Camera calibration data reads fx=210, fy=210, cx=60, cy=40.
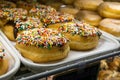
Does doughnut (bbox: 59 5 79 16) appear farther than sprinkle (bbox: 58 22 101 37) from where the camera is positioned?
Yes

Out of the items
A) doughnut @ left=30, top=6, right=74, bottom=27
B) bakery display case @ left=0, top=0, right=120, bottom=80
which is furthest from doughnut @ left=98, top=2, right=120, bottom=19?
doughnut @ left=30, top=6, right=74, bottom=27

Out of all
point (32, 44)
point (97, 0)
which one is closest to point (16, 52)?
point (32, 44)

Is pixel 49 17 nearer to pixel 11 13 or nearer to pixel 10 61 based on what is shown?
pixel 11 13

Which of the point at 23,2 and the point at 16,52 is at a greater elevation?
the point at 23,2

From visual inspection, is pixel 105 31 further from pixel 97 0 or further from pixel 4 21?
pixel 4 21

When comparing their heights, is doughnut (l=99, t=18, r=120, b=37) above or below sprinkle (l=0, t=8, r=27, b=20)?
below

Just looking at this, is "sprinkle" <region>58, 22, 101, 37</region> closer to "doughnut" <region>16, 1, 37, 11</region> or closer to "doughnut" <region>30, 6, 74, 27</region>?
"doughnut" <region>30, 6, 74, 27</region>
